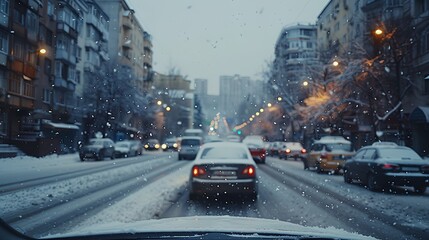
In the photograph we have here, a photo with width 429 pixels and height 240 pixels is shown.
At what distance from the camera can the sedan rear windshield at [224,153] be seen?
10359 millimetres

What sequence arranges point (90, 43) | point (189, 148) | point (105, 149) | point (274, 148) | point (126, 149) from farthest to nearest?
1. point (274, 148)
2. point (90, 43)
3. point (126, 149)
4. point (189, 148)
5. point (105, 149)

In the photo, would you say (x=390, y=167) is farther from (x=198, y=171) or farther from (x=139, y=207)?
(x=139, y=207)

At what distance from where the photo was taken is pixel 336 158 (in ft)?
67.6

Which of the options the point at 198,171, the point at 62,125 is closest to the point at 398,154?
the point at 198,171

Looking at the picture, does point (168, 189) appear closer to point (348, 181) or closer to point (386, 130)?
point (348, 181)

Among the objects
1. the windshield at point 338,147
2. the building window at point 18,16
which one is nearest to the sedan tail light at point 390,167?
the windshield at point 338,147

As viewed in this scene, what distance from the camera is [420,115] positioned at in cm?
2612

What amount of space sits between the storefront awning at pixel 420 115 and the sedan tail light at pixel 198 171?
65.2ft

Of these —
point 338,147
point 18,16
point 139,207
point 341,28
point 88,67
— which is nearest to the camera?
point 139,207

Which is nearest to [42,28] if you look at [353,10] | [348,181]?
[353,10]

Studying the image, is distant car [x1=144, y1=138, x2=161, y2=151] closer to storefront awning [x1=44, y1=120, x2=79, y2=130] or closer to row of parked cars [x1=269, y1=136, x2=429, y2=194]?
storefront awning [x1=44, y1=120, x2=79, y2=130]

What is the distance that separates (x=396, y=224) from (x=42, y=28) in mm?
31970

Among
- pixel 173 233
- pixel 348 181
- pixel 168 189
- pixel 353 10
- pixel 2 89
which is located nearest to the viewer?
pixel 173 233

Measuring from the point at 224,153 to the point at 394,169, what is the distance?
5.49 m
